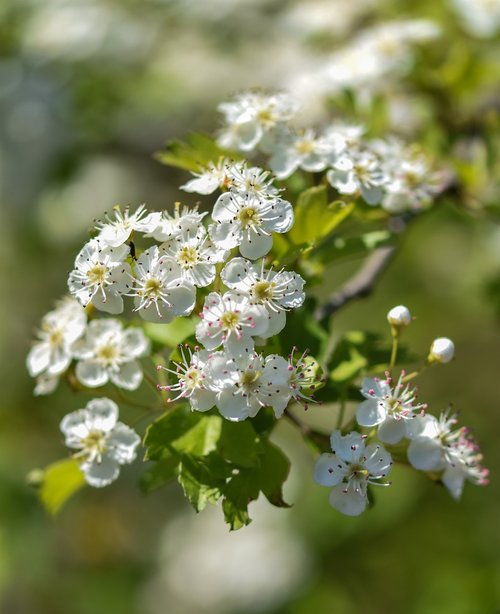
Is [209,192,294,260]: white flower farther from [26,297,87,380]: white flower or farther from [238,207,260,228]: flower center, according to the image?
[26,297,87,380]: white flower

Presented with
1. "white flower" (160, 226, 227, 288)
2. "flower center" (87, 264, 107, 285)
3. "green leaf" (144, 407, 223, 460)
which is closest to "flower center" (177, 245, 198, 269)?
"white flower" (160, 226, 227, 288)

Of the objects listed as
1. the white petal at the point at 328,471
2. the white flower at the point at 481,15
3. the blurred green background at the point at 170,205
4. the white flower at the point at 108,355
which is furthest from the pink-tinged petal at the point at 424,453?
the white flower at the point at 481,15

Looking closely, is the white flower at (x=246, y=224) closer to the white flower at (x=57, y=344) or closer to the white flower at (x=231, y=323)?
the white flower at (x=231, y=323)

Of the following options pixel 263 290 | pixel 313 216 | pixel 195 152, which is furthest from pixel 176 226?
pixel 195 152

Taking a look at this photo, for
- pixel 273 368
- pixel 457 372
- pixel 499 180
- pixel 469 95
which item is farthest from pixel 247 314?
pixel 457 372

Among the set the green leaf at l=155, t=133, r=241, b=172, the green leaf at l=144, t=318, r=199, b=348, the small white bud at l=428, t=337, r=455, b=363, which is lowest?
the green leaf at l=144, t=318, r=199, b=348

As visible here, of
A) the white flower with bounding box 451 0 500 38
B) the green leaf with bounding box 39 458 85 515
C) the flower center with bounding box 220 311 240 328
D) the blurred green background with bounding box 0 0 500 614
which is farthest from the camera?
the blurred green background with bounding box 0 0 500 614

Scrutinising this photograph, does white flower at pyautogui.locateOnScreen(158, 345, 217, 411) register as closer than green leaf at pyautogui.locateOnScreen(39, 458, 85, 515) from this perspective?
Yes

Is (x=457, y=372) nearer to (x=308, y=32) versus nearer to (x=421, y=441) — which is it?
(x=308, y=32)
